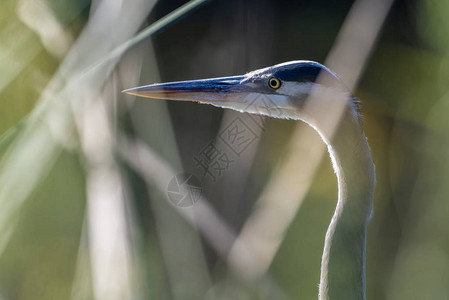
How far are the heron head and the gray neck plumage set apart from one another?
0.09 m

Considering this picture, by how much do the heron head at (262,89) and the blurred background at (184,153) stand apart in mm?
129

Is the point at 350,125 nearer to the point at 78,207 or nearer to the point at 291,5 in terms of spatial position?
the point at 78,207

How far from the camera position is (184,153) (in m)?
2.29

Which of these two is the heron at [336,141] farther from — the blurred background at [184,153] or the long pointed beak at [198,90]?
the blurred background at [184,153]

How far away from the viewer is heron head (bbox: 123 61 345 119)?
964mm

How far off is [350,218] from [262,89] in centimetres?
30

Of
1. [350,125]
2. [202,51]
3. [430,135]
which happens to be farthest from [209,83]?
[202,51]

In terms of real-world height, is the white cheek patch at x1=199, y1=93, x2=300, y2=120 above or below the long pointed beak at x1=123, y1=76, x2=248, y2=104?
below

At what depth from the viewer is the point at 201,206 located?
196cm

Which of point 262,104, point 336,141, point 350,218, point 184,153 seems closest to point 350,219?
point 350,218

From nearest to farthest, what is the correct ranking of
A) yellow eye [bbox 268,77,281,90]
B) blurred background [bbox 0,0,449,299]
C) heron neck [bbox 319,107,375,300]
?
blurred background [bbox 0,0,449,299] → heron neck [bbox 319,107,375,300] → yellow eye [bbox 268,77,281,90]

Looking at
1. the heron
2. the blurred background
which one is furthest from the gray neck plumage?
the blurred background

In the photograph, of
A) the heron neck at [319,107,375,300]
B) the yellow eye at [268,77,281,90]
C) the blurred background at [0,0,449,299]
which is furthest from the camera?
the yellow eye at [268,77,281,90]

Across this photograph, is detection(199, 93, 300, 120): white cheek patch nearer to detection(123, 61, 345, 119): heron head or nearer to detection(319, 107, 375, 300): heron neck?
detection(123, 61, 345, 119): heron head
